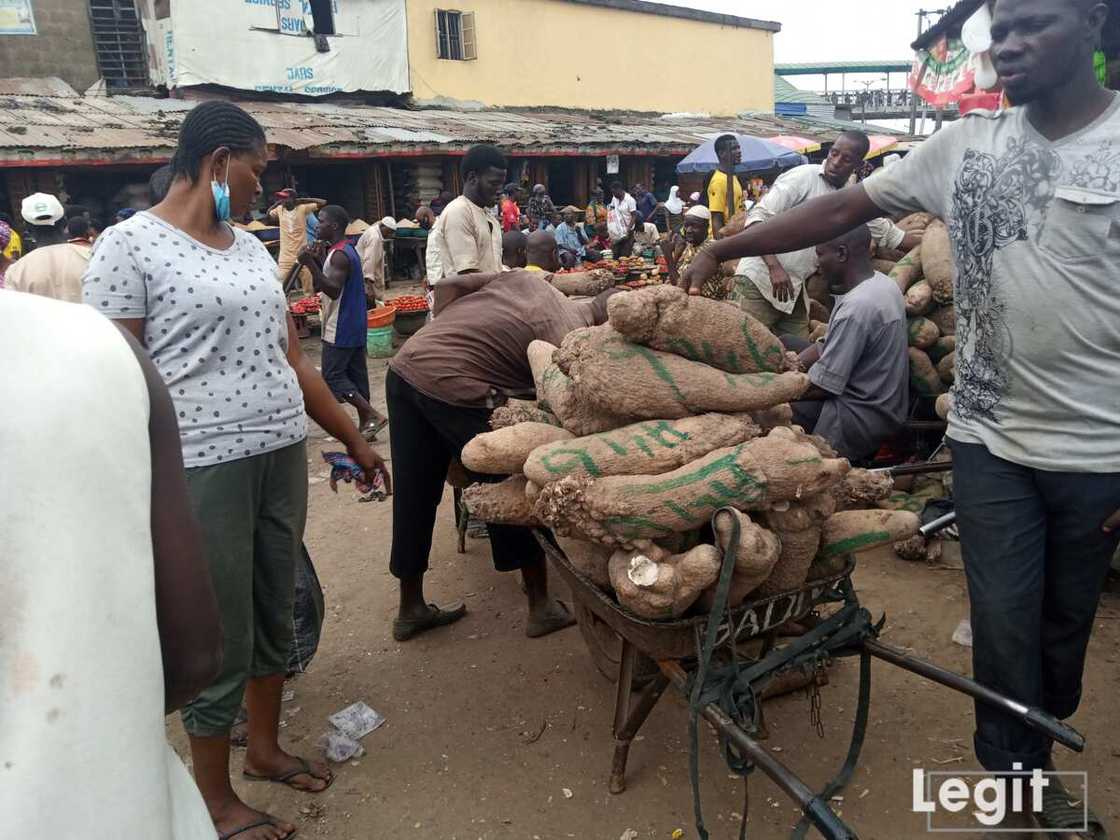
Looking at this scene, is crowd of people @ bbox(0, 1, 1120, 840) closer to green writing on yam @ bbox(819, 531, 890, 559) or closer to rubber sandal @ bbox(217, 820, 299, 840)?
rubber sandal @ bbox(217, 820, 299, 840)

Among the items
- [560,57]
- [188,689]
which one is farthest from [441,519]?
[560,57]

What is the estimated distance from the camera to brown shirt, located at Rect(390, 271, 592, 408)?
3.11m

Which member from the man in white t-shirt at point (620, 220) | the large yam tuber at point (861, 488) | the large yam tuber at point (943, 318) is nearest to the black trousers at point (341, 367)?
the large yam tuber at point (943, 318)

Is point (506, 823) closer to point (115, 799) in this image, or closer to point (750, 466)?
point (750, 466)

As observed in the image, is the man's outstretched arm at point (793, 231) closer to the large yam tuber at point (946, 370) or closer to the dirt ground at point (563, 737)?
the dirt ground at point (563, 737)

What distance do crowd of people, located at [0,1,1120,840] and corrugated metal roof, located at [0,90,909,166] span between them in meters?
9.05

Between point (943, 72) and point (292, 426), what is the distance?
7340 millimetres

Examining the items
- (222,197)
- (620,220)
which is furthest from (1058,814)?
(620,220)

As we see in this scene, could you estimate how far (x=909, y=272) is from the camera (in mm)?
4562

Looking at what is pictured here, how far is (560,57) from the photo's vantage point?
2156cm

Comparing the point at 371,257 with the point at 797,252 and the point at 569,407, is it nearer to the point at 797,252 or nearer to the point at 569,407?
the point at 797,252

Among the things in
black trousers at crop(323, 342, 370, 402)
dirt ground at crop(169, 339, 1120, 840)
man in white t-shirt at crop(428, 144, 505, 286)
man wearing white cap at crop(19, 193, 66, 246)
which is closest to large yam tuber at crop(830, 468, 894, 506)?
dirt ground at crop(169, 339, 1120, 840)

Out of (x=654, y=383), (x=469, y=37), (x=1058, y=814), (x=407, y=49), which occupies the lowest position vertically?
(x=1058, y=814)

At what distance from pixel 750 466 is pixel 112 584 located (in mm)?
1449
